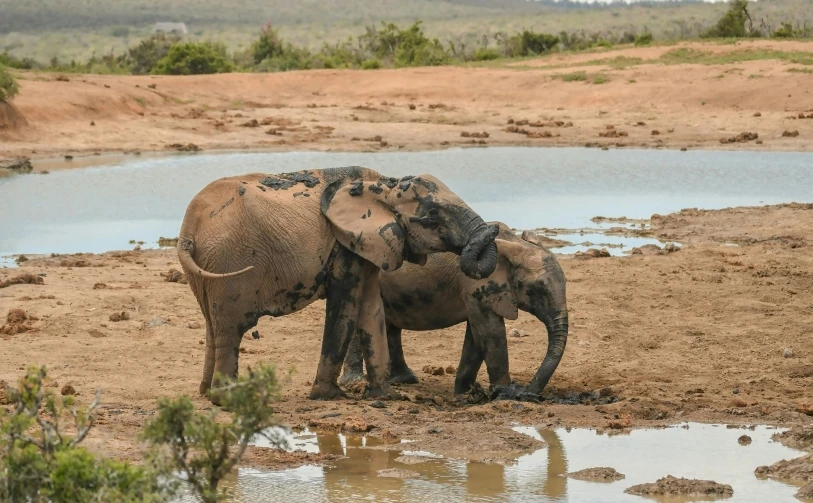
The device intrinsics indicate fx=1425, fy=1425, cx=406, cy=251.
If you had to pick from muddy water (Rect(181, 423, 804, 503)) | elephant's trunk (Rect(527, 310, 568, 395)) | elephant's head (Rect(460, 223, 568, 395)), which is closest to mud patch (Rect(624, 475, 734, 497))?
muddy water (Rect(181, 423, 804, 503))

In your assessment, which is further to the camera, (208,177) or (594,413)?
(208,177)

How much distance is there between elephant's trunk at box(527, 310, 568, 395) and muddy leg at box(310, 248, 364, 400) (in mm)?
1412

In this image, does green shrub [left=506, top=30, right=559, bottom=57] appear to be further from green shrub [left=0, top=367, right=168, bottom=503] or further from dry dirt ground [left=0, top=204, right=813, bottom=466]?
green shrub [left=0, top=367, right=168, bottom=503]

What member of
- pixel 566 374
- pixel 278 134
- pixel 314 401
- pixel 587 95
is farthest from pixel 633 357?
pixel 587 95

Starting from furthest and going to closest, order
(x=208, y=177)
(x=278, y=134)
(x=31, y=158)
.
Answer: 1. (x=278, y=134)
2. (x=31, y=158)
3. (x=208, y=177)

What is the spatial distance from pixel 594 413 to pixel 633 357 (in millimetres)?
2060

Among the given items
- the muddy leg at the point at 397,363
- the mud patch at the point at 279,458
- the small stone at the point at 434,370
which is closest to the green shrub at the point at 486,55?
the small stone at the point at 434,370

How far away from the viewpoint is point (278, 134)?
31250 mm

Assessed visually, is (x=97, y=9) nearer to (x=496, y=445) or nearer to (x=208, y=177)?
(x=208, y=177)

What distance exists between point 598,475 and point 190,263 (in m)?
3.12

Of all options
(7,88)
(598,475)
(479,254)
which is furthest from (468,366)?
(7,88)

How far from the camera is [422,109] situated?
35938 millimetres

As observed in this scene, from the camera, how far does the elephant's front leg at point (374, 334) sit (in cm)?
1026

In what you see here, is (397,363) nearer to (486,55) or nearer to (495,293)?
(495,293)
